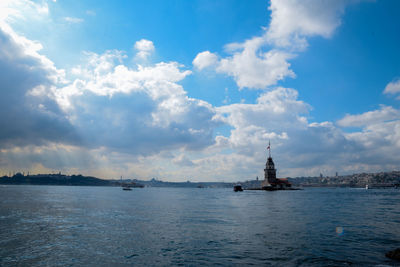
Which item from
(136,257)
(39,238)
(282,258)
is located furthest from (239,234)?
(39,238)

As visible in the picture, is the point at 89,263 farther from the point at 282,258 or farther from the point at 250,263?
the point at 282,258

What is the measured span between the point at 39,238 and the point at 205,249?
17301 mm

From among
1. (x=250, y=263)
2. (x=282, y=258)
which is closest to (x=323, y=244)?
(x=282, y=258)

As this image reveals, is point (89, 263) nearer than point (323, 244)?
Yes

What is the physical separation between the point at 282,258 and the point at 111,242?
15.9 metres

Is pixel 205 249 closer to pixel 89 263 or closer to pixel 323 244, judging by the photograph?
pixel 89 263

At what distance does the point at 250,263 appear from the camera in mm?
18906

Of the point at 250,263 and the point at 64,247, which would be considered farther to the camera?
the point at 64,247

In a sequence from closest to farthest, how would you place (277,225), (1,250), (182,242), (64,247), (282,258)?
(282,258), (1,250), (64,247), (182,242), (277,225)

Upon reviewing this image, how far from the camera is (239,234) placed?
1155 inches

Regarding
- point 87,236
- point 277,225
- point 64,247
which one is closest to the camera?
point 64,247

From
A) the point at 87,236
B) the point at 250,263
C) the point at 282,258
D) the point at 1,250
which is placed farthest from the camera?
the point at 87,236

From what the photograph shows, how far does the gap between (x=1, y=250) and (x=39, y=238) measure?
503cm

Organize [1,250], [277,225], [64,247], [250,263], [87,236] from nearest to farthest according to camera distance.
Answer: [250,263], [1,250], [64,247], [87,236], [277,225]
